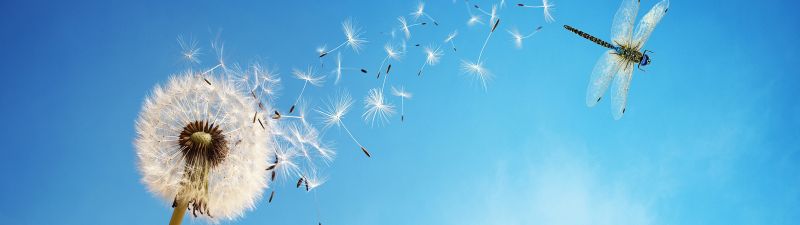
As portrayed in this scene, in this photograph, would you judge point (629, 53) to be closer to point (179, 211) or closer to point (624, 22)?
point (624, 22)

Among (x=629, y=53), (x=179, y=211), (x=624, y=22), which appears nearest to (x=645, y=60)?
(x=629, y=53)

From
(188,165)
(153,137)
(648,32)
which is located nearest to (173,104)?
(153,137)

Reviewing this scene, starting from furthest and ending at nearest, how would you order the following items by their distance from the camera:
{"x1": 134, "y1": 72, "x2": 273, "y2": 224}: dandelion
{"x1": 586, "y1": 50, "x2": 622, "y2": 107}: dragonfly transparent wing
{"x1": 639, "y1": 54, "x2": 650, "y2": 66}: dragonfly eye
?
{"x1": 639, "y1": 54, "x2": 650, "y2": 66}: dragonfly eye
{"x1": 586, "y1": 50, "x2": 622, "y2": 107}: dragonfly transparent wing
{"x1": 134, "y1": 72, "x2": 273, "y2": 224}: dandelion

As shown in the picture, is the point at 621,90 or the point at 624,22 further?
the point at 621,90

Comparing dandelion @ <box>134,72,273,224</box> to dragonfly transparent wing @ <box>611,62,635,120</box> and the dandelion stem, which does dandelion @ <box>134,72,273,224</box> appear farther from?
dragonfly transparent wing @ <box>611,62,635,120</box>

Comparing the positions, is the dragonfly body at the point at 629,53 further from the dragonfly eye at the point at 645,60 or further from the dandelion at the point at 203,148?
the dandelion at the point at 203,148

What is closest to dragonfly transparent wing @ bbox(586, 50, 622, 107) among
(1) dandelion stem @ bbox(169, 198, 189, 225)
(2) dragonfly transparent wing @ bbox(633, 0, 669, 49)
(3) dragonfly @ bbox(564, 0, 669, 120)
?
(3) dragonfly @ bbox(564, 0, 669, 120)
